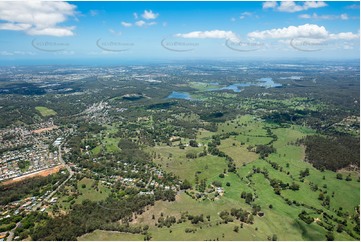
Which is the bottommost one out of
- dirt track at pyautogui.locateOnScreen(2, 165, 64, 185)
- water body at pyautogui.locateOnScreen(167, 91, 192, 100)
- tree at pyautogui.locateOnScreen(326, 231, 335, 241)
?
tree at pyautogui.locateOnScreen(326, 231, 335, 241)

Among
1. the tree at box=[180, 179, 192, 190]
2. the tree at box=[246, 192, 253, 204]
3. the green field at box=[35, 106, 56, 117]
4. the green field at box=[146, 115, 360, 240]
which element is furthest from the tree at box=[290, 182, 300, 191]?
Answer: the green field at box=[35, 106, 56, 117]

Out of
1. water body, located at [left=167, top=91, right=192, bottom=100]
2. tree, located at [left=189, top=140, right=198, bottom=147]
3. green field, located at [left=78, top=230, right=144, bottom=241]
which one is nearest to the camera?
green field, located at [left=78, top=230, right=144, bottom=241]

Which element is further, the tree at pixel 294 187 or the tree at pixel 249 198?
the tree at pixel 294 187

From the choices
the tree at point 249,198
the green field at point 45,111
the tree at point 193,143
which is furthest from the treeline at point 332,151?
the green field at point 45,111

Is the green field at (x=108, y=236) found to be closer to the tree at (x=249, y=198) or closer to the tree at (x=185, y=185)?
the tree at (x=185, y=185)

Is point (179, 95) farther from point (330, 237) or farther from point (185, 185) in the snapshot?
point (330, 237)

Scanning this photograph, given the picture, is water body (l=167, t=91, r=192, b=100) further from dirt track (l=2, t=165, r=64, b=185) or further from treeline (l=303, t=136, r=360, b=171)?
dirt track (l=2, t=165, r=64, b=185)

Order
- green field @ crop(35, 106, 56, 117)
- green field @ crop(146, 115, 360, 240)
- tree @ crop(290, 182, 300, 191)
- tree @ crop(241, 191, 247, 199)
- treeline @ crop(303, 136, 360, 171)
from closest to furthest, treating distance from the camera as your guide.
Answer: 1. green field @ crop(146, 115, 360, 240)
2. tree @ crop(241, 191, 247, 199)
3. tree @ crop(290, 182, 300, 191)
4. treeline @ crop(303, 136, 360, 171)
5. green field @ crop(35, 106, 56, 117)

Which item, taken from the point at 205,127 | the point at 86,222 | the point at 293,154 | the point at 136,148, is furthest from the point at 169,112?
the point at 86,222
